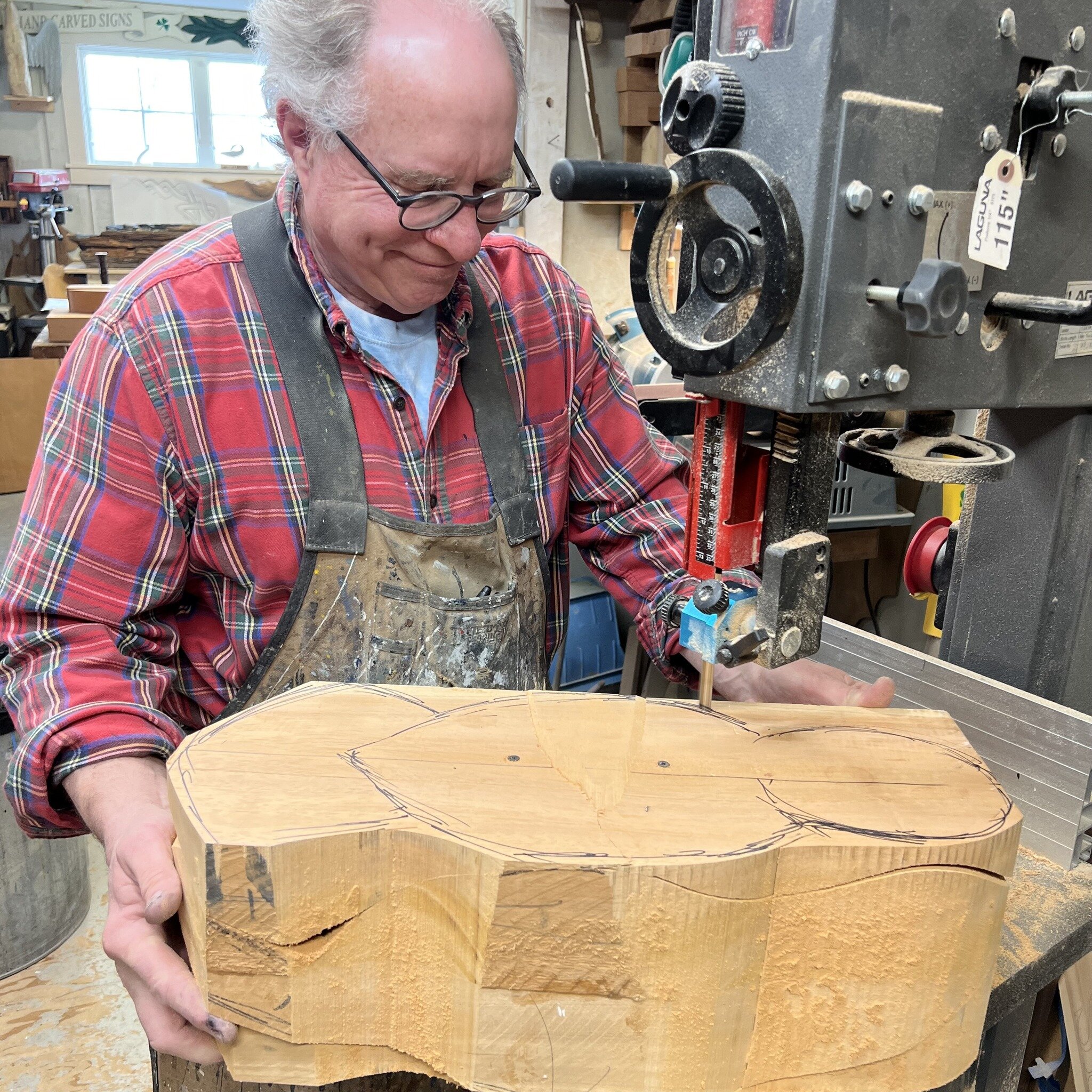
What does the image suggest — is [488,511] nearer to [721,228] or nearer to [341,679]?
[341,679]

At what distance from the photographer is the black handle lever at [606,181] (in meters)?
0.78

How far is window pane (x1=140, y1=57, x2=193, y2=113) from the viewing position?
632 centimetres

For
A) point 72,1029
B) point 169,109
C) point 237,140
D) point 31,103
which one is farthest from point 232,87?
point 72,1029

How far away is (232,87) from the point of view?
6488 mm

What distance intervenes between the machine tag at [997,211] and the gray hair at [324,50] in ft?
2.07

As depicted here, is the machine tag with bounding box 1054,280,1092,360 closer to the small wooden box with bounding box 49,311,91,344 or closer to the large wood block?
the large wood block

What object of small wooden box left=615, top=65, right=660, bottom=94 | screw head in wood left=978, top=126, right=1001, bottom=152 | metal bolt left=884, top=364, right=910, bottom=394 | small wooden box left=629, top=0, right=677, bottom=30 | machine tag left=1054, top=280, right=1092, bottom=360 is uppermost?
small wooden box left=629, top=0, right=677, bottom=30

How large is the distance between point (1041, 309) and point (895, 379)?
164mm

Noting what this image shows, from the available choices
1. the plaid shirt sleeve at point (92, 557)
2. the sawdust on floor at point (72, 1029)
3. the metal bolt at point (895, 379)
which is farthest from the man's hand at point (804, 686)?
the sawdust on floor at point (72, 1029)

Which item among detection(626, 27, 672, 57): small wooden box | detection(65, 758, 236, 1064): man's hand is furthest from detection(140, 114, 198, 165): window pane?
detection(65, 758, 236, 1064): man's hand

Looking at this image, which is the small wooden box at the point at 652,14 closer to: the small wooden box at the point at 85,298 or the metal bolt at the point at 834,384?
the small wooden box at the point at 85,298

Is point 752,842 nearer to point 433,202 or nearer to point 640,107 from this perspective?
point 433,202

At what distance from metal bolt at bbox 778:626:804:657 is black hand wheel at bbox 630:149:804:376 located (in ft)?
0.79

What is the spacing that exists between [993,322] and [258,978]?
3.05 ft
